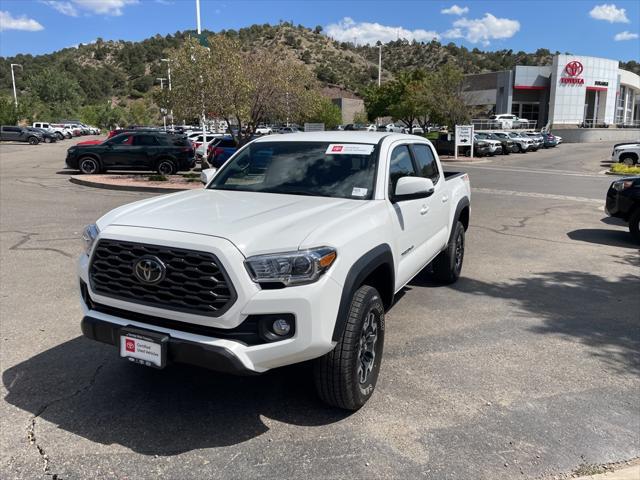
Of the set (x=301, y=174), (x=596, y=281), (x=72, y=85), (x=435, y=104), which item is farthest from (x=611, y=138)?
(x=72, y=85)

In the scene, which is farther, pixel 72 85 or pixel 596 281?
pixel 72 85

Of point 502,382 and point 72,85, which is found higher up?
point 72,85

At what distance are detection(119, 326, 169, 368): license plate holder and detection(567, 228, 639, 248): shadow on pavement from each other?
8.47m

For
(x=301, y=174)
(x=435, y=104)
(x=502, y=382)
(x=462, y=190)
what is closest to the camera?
(x=502, y=382)

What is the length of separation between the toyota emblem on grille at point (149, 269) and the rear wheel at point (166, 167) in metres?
17.8

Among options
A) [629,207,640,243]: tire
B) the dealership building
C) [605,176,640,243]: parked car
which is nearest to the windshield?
[605,176,640,243]: parked car

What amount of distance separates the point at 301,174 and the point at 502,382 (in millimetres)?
2247

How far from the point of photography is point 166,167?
792 inches

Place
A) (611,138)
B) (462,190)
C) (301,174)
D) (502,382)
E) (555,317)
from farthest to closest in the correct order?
(611,138) < (462,190) < (555,317) < (301,174) < (502,382)

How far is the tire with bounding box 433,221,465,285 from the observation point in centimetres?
618

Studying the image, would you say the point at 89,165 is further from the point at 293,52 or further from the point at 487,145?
the point at 293,52

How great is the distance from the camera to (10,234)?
29.6 ft

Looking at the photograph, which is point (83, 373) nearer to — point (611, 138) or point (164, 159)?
point (164, 159)

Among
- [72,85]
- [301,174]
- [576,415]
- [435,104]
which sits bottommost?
[576,415]
